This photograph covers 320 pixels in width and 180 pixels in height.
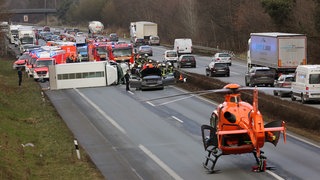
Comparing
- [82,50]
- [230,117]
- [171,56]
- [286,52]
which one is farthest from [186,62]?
[230,117]

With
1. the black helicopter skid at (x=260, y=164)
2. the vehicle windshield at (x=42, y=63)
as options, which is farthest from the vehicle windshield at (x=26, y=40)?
the black helicopter skid at (x=260, y=164)

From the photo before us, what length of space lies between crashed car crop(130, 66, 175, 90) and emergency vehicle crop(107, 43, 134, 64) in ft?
46.5

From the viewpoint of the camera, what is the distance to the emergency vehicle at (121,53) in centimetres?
6041

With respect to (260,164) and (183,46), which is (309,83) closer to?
(260,164)

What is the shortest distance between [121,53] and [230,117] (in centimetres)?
4277

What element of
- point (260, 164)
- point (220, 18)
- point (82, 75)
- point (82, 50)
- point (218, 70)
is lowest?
point (260, 164)

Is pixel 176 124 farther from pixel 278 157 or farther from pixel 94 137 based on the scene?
pixel 278 157

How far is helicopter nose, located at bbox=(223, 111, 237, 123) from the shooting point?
18.6 m

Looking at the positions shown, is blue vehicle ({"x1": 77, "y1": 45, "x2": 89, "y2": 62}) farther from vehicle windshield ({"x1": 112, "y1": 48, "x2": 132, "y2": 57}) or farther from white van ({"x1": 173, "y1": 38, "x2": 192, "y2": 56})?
white van ({"x1": 173, "y1": 38, "x2": 192, "y2": 56})

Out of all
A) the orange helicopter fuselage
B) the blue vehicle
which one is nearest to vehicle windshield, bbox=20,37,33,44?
the blue vehicle

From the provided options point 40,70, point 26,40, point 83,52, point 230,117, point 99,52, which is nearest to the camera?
point 230,117

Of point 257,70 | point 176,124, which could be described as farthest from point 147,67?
point 176,124

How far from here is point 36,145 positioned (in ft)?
82.0

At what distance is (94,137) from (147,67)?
1903 centimetres
